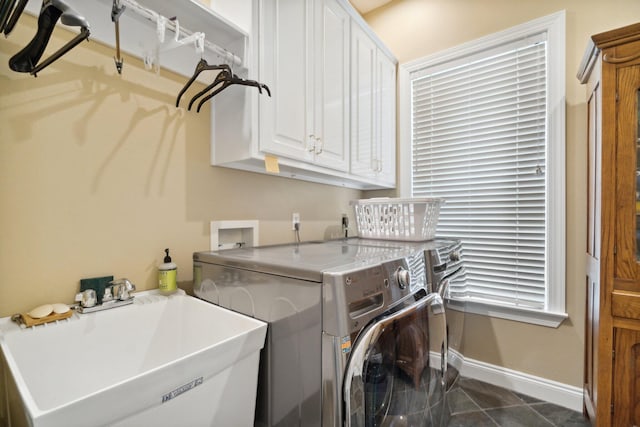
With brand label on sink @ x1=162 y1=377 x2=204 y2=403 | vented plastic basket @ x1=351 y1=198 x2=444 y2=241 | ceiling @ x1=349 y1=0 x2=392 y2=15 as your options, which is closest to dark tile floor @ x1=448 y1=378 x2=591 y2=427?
vented plastic basket @ x1=351 y1=198 x2=444 y2=241

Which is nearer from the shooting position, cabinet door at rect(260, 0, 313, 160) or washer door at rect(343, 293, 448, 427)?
washer door at rect(343, 293, 448, 427)

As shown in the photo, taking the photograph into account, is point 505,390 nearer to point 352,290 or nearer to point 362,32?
point 352,290

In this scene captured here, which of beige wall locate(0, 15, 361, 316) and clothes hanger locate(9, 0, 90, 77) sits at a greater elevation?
clothes hanger locate(9, 0, 90, 77)

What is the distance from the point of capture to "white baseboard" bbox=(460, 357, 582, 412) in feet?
6.05

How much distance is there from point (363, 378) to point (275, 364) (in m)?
0.30

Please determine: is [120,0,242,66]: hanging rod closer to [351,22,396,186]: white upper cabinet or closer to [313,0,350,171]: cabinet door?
[313,0,350,171]: cabinet door

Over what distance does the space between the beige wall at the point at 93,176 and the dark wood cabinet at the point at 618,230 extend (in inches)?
70.7

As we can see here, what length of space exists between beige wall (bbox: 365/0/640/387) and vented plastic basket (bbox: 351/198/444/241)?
2.72 ft

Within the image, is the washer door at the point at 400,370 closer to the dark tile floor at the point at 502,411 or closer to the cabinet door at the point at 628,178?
the dark tile floor at the point at 502,411

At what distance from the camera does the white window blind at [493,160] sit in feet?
6.47

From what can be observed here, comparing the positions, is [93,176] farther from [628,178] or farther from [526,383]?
[526,383]

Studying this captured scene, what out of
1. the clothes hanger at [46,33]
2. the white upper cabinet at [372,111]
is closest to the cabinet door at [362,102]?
the white upper cabinet at [372,111]

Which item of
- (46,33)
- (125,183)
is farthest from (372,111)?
(46,33)

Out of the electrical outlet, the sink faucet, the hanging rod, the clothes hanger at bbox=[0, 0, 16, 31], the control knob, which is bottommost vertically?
the sink faucet
